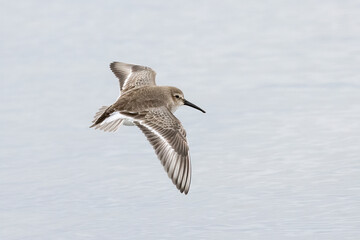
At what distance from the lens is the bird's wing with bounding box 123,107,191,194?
43.6ft

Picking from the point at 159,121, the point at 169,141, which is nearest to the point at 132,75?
the point at 159,121

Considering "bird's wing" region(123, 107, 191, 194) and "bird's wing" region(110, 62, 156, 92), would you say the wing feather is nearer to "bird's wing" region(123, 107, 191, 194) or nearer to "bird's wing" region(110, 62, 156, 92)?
"bird's wing" region(123, 107, 191, 194)

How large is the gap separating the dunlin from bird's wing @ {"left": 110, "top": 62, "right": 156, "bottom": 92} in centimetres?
57

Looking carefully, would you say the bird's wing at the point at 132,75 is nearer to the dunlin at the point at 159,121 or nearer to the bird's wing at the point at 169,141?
the dunlin at the point at 159,121

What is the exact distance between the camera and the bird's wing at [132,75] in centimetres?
1580

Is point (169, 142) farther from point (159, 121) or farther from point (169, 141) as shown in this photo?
point (159, 121)

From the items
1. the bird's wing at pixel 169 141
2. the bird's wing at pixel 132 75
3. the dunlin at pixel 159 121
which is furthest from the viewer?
the bird's wing at pixel 132 75

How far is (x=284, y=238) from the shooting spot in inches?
506

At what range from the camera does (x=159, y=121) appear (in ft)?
45.9

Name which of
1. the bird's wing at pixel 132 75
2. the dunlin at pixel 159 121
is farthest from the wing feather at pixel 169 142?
the bird's wing at pixel 132 75

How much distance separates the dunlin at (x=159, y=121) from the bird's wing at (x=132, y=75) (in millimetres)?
573

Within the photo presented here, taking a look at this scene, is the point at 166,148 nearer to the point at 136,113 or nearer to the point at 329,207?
the point at 136,113

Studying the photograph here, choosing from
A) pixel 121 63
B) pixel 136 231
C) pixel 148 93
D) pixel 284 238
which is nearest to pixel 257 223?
pixel 284 238

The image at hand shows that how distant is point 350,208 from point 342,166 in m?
1.25
